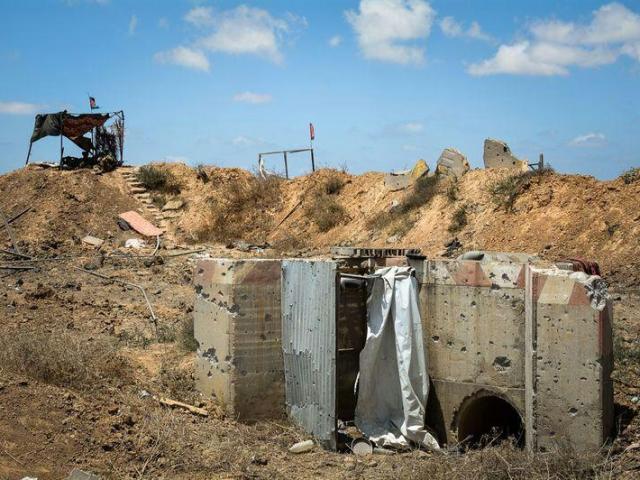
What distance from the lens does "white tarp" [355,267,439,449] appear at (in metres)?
7.11

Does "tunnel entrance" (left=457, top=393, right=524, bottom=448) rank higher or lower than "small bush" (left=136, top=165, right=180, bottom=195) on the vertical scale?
lower

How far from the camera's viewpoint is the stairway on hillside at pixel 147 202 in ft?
74.3

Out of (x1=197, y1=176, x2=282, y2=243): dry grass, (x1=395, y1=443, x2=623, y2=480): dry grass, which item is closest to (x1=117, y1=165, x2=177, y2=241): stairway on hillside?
(x1=197, y1=176, x2=282, y2=243): dry grass

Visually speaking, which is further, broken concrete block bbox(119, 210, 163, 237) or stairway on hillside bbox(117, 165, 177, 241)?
stairway on hillside bbox(117, 165, 177, 241)

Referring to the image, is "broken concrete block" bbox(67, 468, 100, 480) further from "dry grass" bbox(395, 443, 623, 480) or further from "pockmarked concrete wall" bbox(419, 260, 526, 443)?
"pockmarked concrete wall" bbox(419, 260, 526, 443)

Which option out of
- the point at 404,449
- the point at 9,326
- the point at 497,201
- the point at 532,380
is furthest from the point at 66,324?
the point at 497,201

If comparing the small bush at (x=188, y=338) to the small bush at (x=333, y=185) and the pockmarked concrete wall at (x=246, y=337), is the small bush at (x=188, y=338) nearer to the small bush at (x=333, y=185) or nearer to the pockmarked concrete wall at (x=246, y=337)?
the pockmarked concrete wall at (x=246, y=337)

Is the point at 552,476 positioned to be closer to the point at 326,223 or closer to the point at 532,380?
the point at 532,380

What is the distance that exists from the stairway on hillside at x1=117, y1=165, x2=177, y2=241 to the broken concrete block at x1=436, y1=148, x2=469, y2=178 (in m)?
8.16

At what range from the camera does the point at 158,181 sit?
25.0 metres

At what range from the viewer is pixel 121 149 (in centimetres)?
2588

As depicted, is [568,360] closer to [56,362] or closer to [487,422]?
[487,422]

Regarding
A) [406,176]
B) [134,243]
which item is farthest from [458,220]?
[134,243]

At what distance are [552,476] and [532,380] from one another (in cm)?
96
